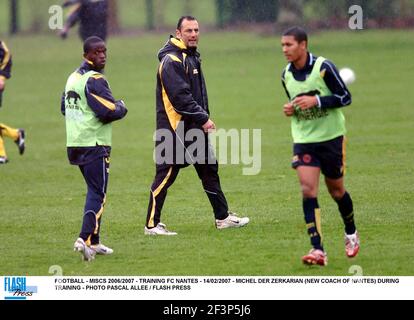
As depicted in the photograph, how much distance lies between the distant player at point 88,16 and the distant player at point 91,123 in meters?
17.0

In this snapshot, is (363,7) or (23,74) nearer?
(363,7)

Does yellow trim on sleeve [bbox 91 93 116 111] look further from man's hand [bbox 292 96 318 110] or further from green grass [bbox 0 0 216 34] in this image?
green grass [bbox 0 0 216 34]

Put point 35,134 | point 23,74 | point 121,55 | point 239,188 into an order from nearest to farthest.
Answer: point 239,188 < point 35,134 < point 23,74 < point 121,55

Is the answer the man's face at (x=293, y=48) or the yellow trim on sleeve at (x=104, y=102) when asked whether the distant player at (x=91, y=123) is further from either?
the man's face at (x=293, y=48)

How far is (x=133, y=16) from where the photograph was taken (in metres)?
40.8

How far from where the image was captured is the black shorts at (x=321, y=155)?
9.84 metres

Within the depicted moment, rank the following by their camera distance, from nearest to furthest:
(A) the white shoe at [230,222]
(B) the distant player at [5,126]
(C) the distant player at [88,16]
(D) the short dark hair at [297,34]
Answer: (D) the short dark hair at [297,34], (A) the white shoe at [230,222], (B) the distant player at [5,126], (C) the distant player at [88,16]

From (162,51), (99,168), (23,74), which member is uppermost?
(162,51)

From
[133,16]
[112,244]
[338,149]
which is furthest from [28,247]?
[133,16]

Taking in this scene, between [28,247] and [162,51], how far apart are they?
259cm

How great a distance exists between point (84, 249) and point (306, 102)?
2.62m

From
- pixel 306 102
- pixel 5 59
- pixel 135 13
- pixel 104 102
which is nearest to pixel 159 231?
pixel 104 102

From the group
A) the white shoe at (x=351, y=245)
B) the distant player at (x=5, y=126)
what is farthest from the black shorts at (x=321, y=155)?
the distant player at (x=5, y=126)

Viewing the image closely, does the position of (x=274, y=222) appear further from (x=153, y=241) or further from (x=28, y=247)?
(x=28, y=247)
